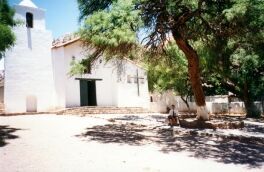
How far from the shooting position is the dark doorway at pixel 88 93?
2805 cm

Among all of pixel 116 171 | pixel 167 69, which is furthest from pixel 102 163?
pixel 167 69

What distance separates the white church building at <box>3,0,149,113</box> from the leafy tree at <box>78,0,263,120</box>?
8770 mm

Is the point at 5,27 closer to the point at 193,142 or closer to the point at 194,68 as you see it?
the point at 193,142

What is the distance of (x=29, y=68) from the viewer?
2586 centimetres

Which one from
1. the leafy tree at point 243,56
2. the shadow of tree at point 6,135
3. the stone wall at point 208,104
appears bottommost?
the shadow of tree at point 6,135

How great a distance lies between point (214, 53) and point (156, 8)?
21.9 ft

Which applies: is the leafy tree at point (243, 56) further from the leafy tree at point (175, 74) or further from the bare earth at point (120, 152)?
the bare earth at point (120, 152)

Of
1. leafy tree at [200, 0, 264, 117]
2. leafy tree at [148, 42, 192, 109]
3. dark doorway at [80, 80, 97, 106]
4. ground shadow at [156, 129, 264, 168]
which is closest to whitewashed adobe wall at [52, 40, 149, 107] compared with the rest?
dark doorway at [80, 80, 97, 106]

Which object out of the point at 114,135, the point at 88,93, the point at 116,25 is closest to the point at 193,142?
the point at 114,135

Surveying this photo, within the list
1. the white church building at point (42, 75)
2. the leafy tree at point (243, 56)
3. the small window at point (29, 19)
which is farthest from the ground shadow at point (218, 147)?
the small window at point (29, 19)

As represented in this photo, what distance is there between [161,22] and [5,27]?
7.32 meters

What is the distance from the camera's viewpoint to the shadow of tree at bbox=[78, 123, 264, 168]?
1030 cm

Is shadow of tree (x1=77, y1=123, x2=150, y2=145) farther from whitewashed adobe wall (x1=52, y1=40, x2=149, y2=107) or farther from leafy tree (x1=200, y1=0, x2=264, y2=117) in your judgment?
whitewashed adobe wall (x1=52, y1=40, x2=149, y2=107)

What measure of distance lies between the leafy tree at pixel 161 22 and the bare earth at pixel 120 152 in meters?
3.89
